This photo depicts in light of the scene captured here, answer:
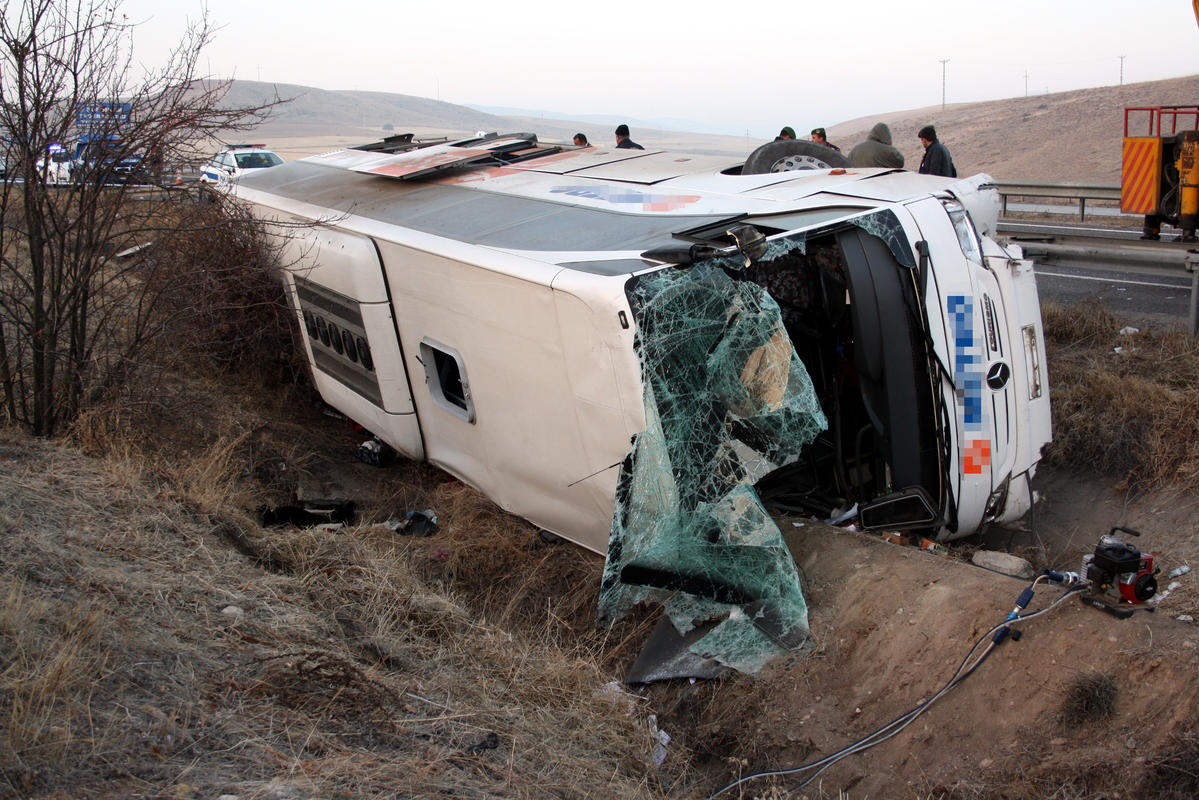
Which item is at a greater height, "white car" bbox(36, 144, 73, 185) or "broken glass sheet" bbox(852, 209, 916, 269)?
"white car" bbox(36, 144, 73, 185)

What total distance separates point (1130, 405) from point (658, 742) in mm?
3997

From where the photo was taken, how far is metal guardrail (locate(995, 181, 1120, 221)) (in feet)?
39.1

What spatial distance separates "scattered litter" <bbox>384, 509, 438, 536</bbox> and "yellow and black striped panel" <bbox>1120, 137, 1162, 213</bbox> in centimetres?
744

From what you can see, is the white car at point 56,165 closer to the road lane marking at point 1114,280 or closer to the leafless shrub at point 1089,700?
the leafless shrub at point 1089,700

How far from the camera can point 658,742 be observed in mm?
3775

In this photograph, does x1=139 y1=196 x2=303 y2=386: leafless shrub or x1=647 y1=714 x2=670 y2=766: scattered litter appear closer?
x1=647 y1=714 x2=670 y2=766: scattered litter

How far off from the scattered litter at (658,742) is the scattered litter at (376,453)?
3774 mm

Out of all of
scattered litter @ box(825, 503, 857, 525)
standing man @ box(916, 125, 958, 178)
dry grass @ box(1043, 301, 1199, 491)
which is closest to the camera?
scattered litter @ box(825, 503, 857, 525)

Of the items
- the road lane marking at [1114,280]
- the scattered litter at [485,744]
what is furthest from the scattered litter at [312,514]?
the road lane marking at [1114,280]

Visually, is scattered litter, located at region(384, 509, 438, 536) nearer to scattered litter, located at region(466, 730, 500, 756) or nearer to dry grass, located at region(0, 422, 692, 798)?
dry grass, located at region(0, 422, 692, 798)

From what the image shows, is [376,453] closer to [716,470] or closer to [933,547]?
[716,470]

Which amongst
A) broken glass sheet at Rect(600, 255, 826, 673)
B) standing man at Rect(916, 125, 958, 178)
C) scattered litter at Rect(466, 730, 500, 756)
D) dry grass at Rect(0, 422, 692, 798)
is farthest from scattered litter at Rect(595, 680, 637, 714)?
standing man at Rect(916, 125, 958, 178)

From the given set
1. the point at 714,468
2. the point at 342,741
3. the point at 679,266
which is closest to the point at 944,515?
the point at 714,468

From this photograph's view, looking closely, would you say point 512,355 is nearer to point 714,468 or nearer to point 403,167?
point 714,468
